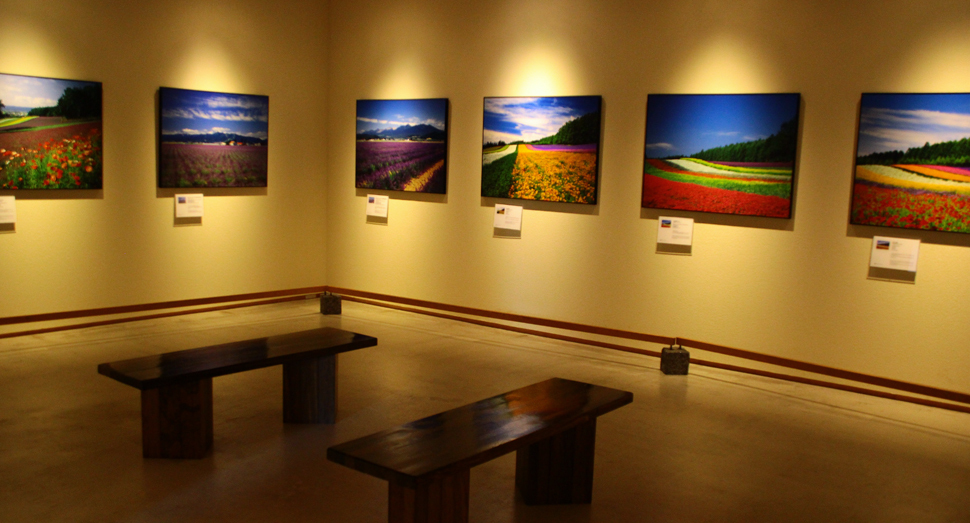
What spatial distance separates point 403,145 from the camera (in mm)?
8406

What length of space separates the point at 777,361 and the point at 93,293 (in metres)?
6.12

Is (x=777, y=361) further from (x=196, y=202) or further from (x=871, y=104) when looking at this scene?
(x=196, y=202)

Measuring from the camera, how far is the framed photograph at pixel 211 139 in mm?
7668

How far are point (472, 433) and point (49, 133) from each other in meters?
5.49

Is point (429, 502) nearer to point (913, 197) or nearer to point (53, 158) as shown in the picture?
point (913, 197)

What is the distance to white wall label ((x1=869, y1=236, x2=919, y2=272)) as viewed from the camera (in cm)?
571

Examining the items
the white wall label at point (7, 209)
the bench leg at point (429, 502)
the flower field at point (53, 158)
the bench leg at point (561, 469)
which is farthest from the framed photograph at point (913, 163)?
the white wall label at point (7, 209)

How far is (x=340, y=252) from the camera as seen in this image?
30.0 feet

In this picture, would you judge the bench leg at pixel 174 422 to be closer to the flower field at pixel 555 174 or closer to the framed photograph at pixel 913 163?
the flower field at pixel 555 174

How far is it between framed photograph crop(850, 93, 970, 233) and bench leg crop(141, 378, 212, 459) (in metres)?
4.78

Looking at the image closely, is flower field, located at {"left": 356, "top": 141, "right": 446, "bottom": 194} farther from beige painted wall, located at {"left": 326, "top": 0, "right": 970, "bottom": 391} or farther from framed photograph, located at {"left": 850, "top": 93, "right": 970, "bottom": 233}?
framed photograph, located at {"left": 850, "top": 93, "right": 970, "bottom": 233}

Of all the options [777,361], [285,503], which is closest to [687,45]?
[777,361]

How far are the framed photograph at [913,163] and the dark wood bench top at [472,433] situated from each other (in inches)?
121

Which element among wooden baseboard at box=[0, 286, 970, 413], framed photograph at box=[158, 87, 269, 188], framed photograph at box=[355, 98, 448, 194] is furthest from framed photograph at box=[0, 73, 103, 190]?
framed photograph at box=[355, 98, 448, 194]
